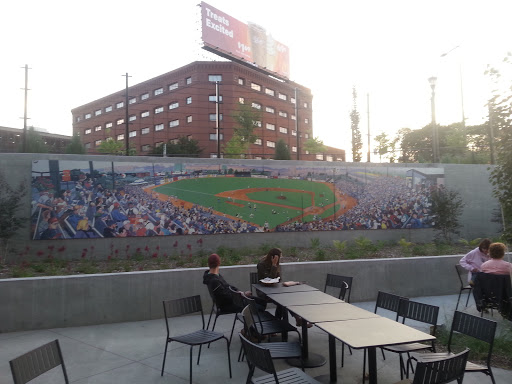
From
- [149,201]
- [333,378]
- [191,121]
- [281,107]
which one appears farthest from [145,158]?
[281,107]

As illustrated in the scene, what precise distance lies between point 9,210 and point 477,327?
35.6 ft

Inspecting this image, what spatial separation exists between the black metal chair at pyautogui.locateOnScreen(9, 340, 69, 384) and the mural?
330 inches

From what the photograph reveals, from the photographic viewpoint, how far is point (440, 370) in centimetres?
312

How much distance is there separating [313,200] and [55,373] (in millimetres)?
10539

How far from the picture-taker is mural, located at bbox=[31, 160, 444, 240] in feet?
36.5

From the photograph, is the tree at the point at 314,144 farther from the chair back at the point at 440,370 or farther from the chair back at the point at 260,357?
the chair back at the point at 260,357

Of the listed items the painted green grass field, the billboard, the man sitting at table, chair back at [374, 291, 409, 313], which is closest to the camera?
chair back at [374, 291, 409, 313]

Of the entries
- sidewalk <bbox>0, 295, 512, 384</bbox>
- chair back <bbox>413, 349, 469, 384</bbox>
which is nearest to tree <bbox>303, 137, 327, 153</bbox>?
sidewalk <bbox>0, 295, 512, 384</bbox>

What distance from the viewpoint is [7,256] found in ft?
34.2

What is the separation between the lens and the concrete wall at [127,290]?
21.8 feet

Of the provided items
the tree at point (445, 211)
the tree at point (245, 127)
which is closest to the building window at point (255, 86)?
the tree at point (245, 127)

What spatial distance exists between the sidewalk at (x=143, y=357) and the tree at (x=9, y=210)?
183 inches

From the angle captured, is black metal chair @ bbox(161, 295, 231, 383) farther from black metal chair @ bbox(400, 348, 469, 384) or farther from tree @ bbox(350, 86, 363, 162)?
tree @ bbox(350, 86, 363, 162)

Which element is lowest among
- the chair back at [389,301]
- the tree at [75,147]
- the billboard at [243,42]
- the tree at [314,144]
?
the chair back at [389,301]
